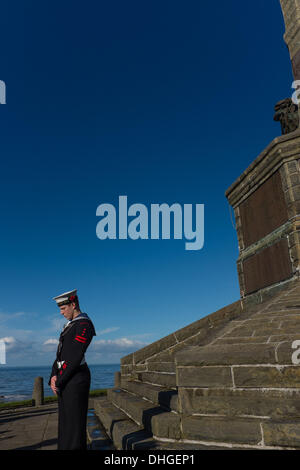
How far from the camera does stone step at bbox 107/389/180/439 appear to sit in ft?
12.7

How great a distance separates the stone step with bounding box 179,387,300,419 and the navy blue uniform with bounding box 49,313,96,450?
1.27m

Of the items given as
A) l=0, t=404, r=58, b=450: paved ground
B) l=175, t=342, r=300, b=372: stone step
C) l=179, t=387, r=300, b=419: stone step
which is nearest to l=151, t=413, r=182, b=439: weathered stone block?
l=179, t=387, r=300, b=419: stone step

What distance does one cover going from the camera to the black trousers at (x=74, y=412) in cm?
329

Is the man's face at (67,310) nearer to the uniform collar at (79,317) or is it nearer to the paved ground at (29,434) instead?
the uniform collar at (79,317)

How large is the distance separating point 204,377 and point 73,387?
1.57 metres

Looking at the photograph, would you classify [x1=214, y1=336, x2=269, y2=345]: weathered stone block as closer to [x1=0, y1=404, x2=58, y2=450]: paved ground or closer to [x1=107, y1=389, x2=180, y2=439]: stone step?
[x1=107, y1=389, x2=180, y2=439]: stone step

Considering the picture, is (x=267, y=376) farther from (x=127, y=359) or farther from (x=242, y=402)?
(x=127, y=359)

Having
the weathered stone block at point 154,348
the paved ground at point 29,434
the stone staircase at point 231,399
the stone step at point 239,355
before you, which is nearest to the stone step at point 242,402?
the stone staircase at point 231,399

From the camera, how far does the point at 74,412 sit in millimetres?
3305

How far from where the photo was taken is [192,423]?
3.74 m

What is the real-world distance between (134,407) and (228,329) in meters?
1.96

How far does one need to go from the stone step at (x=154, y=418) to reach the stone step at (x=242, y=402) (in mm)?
201

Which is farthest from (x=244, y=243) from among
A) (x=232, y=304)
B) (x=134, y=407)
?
(x=134, y=407)
